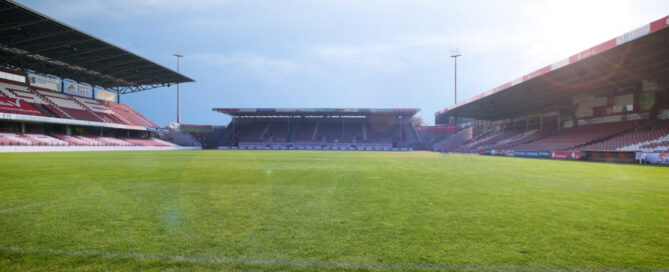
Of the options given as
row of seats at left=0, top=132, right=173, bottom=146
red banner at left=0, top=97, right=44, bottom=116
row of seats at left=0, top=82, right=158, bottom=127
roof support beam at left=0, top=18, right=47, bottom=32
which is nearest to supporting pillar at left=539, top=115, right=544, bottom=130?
roof support beam at left=0, top=18, right=47, bottom=32

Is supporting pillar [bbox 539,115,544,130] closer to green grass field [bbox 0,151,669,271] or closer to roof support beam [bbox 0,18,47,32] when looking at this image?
green grass field [bbox 0,151,669,271]

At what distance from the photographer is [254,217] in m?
3.77

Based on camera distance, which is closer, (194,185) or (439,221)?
(439,221)

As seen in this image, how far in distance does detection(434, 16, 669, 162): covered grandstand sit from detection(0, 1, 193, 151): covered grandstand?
3682cm

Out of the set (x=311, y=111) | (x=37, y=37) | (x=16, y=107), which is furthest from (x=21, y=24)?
(x=311, y=111)

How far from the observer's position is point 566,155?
21.0m

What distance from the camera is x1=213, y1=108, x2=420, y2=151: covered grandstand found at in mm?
48719

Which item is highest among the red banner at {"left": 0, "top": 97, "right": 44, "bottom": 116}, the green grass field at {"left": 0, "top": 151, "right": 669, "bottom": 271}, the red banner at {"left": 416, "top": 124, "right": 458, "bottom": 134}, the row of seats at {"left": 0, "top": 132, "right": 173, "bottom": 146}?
the red banner at {"left": 0, "top": 97, "right": 44, "bottom": 116}

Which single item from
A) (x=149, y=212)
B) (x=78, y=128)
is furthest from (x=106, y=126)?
(x=149, y=212)

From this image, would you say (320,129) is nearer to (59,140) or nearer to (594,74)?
(59,140)

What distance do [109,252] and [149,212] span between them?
1.49 metres

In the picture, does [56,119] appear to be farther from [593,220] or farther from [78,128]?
[593,220]

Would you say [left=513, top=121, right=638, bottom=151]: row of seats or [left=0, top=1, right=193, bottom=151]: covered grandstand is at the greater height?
[left=0, top=1, right=193, bottom=151]: covered grandstand

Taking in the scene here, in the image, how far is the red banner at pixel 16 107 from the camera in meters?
27.0
